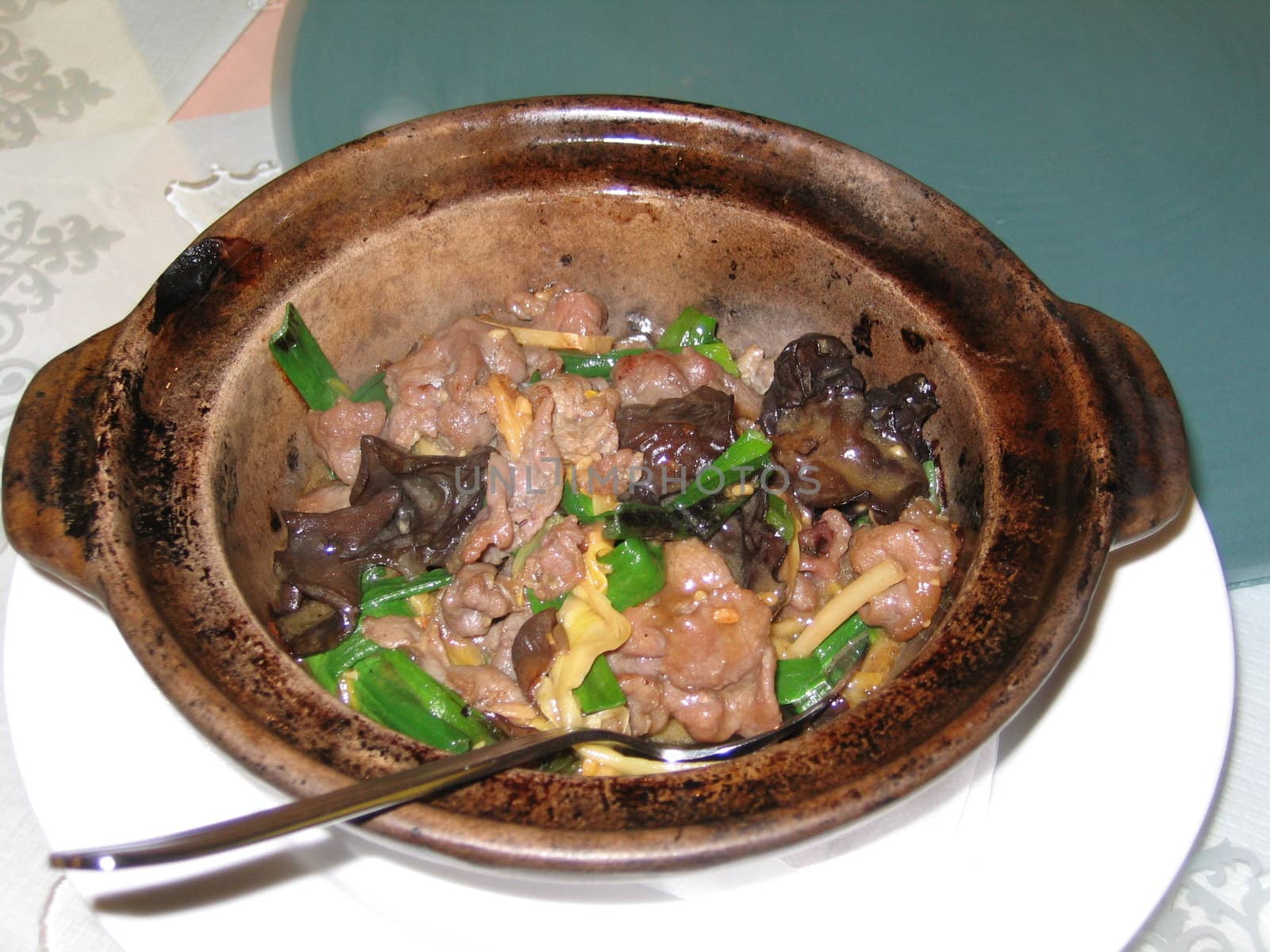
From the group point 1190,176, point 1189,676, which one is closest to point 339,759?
point 1189,676

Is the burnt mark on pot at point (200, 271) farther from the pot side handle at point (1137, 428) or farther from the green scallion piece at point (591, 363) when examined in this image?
the pot side handle at point (1137, 428)

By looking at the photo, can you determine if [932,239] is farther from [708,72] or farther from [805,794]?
[708,72]

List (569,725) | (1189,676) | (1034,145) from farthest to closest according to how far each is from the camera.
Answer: (1034,145), (1189,676), (569,725)

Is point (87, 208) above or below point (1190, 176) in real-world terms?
A: below

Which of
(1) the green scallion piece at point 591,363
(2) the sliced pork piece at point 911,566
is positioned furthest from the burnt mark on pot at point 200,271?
(2) the sliced pork piece at point 911,566

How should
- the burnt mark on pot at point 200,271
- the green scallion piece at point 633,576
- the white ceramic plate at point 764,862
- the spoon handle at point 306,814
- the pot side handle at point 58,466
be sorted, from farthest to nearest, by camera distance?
the green scallion piece at point 633,576, the burnt mark on pot at point 200,271, the white ceramic plate at point 764,862, the pot side handle at point 58,466, the spoon handle at point 306,814

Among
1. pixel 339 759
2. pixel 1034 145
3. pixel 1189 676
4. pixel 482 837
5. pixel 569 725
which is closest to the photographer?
pixel 482 837
